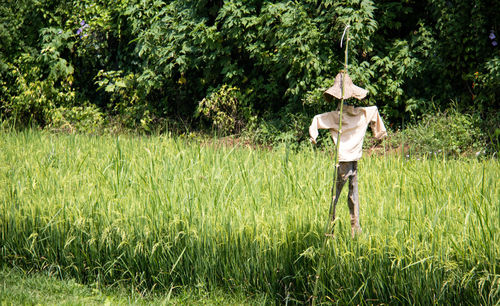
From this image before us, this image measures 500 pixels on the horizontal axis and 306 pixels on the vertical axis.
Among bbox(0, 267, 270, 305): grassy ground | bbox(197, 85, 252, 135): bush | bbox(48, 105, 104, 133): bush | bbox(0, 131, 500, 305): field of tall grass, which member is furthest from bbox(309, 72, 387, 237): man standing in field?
bbox(48, 105, 104, 133): bush

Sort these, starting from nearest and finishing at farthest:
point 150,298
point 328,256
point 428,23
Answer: point 328,256, point 150,298, point 428,23

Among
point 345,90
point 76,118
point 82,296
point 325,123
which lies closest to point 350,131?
point 325,123

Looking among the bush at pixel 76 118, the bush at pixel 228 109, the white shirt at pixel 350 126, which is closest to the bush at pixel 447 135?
the bush at pixel 228 109

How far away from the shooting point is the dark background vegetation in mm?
6957

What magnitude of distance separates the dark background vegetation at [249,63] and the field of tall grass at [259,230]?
7.76 feet

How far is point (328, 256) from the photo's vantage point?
10.2ft

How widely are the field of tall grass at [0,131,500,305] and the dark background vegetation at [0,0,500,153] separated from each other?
7.76 feet

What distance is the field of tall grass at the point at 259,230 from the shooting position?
290 cm

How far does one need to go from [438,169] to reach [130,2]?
265 inches

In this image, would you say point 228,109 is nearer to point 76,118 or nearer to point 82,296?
point 76,118

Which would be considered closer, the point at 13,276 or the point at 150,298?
the point at 150,298

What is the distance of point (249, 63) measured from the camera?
8.77 metres

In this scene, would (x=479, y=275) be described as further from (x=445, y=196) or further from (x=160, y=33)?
(x=160, y=33)

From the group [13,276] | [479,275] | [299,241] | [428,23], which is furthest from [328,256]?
[428,23]
